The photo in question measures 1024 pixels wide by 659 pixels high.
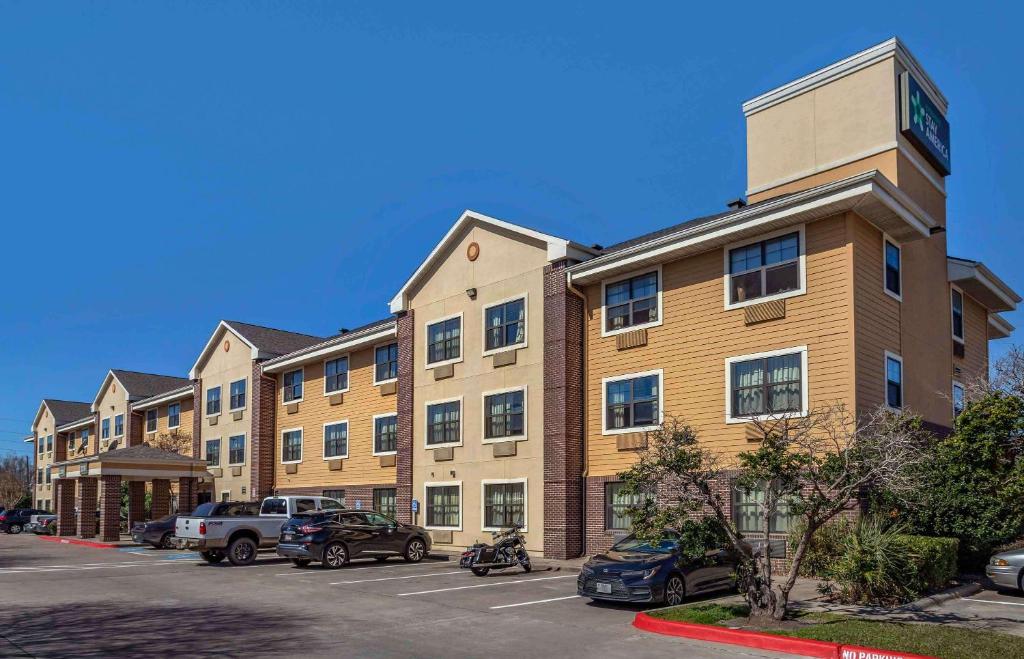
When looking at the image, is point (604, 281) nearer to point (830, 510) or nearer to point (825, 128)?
point (825, 128)

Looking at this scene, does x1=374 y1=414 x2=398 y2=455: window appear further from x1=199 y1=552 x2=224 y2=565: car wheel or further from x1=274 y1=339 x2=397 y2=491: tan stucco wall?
x1=199 y1=552 x2=224 y2=565: car wheel

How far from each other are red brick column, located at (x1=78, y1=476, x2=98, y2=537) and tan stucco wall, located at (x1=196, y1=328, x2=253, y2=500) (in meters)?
5.21

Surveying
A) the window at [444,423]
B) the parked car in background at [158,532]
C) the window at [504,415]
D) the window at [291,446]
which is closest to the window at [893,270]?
the window at [504,415]

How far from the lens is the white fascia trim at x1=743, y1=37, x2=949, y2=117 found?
934 inches

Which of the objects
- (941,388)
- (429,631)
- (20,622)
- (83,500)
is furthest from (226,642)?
(83,500)

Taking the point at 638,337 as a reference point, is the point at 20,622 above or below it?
below

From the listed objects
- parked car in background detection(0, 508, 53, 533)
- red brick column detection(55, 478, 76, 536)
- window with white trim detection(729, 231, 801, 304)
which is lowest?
parked car in background detection(0, 508, 53, 533)

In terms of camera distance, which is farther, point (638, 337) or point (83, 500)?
point (83, 500)

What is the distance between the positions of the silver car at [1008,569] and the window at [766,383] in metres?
4.89

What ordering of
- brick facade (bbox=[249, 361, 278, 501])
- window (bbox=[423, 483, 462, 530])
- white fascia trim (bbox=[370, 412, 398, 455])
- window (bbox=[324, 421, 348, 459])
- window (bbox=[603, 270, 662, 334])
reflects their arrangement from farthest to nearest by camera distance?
brick facade (bbox=[249, 361, 278, 501]), window (bbox=[324, 421, 348, 459]), white fascia trim (bbox=[370, 412, 398, 455]), window (bbox=[423, 483, 462, 530]), window (bbox=[603, 270, 662, 334])

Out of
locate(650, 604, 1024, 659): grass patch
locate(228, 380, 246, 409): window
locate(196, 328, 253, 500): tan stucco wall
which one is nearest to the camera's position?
locate(650, 604, 1024, 659): grass patch

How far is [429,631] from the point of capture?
45.5 ft

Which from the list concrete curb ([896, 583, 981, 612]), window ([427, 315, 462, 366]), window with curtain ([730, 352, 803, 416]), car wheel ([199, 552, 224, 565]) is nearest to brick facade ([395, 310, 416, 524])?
window ([427, 315, 462, 366])

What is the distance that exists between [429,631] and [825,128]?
703 inches
